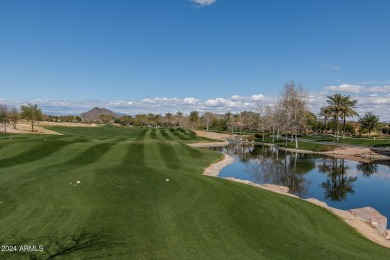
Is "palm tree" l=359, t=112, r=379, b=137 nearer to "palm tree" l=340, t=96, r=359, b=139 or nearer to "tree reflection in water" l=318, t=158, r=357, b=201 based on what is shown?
"palm tree" l=340, t=96, r=359, b=139

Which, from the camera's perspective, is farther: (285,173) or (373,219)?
(285,173)

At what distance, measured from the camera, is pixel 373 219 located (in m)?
21.3

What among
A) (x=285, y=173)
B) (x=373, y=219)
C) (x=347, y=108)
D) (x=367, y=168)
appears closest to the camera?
(x=373, y=219)

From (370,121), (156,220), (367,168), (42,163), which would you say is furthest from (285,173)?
(370,121)

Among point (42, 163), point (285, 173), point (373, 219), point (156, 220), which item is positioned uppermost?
point (42, 163)

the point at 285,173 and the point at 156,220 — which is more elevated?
the point at 156,220

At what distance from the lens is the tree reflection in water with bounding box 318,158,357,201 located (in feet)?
107

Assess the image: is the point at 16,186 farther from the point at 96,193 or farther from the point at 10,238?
the point at 10,238

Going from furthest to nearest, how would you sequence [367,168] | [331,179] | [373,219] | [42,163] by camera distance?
1. [367,168]
2. [331,179]
3. [42,163]
4. [373,219]

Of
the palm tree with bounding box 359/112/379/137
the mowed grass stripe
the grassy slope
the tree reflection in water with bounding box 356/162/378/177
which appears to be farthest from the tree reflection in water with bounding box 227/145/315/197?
the palm tree with bounding box 359/112/379/137

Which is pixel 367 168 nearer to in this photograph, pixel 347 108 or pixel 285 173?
pixel 285 173

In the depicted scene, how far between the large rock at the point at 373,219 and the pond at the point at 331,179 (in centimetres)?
236

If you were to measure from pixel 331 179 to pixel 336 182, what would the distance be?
2.41 metres

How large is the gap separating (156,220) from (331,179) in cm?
3375
